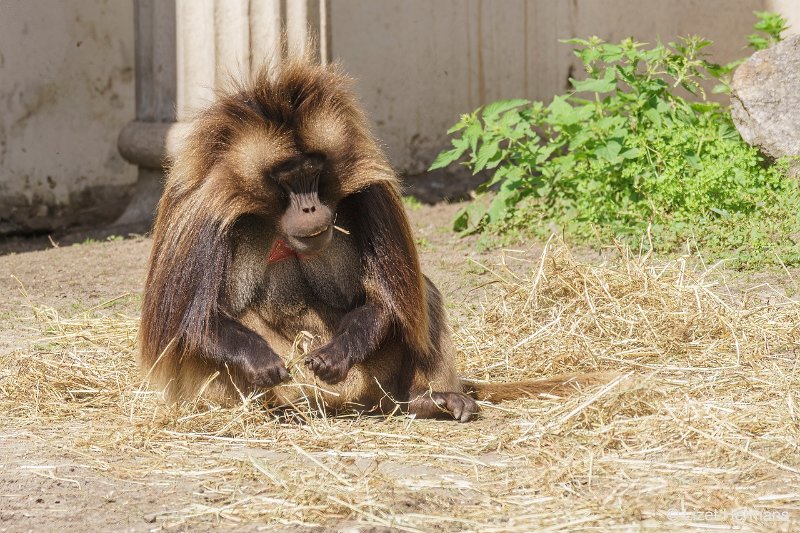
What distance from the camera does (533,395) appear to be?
14.8 ft

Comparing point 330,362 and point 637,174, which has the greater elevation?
point 637,174

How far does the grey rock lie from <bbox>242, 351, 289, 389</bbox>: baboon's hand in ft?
14.1

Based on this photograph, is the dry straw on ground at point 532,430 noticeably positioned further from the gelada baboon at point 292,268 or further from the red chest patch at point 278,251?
the red chest patch at point 278,251

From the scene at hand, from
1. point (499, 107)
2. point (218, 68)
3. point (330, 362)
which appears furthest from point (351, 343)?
point (218, 68)

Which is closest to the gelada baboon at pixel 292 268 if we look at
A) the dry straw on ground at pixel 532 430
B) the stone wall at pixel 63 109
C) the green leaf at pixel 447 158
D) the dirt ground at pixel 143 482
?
the dry straw on ground at pixel 532 430

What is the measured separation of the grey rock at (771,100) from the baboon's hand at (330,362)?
4072 mm

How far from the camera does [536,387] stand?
456 cm

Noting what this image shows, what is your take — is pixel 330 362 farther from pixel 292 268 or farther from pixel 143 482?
pixel 143 482

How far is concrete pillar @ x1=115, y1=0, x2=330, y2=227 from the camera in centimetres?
779

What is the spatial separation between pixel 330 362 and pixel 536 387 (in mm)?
887

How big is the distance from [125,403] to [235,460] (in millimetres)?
987

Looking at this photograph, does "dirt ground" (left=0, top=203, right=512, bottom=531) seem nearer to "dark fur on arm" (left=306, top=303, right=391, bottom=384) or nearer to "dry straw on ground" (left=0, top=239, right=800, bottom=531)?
"dry straw on ground" (left=0, top=239, right=800, bottom=531)

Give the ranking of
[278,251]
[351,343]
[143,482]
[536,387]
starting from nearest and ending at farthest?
[143,482]
[351,343]
[278,251]
[536,387]

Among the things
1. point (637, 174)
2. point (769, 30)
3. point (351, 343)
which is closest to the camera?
point (351, 343)
